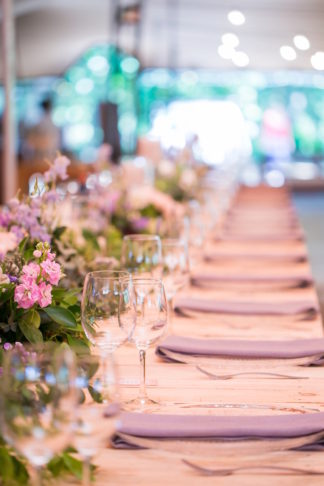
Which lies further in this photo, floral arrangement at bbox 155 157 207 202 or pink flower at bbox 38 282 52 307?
floral arrangement at bbox 155 157 207 202

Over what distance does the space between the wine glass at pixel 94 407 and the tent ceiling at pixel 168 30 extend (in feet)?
44.5

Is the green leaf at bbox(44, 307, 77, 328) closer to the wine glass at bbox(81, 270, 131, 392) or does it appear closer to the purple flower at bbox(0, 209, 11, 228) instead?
the wine glass at bbox(81, 270, 131, 392)

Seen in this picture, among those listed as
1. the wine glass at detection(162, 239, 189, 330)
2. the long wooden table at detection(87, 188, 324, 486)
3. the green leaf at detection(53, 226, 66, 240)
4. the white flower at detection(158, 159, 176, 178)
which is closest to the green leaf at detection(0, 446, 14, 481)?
the long wooden table at detection(87, 188, 324, 486)

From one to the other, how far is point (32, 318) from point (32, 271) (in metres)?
0.13

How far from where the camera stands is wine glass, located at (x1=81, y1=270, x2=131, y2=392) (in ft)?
5.31

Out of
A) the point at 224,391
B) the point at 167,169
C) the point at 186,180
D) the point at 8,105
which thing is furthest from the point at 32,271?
the point at 8,105

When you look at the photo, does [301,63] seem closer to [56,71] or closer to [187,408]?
[56,71]

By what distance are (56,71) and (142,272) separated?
17665 mm

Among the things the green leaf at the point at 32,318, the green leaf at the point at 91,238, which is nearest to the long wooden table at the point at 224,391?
the green leaf at the point at 32,318

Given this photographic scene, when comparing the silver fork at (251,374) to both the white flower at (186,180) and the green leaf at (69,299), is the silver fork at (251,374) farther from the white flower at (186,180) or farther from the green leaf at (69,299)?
the white flower at (186,180)

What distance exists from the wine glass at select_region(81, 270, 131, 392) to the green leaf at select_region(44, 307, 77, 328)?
18 cm

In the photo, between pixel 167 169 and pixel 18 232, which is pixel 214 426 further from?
pixel 167 169

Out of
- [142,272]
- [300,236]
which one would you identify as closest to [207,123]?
[300,236]

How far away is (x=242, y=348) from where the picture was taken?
211 cm
